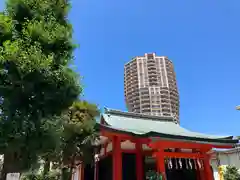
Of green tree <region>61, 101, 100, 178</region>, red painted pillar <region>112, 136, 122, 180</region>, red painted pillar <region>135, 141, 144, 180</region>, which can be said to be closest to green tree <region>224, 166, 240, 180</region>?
red painted pillar <region>135, 141, 144, 180</region>

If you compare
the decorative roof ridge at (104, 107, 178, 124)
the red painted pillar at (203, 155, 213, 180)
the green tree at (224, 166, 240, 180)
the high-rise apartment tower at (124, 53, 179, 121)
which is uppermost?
the high-rise apartment tower at (124, 53, 179, 121)

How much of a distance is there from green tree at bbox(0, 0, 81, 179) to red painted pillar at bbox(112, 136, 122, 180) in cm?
554

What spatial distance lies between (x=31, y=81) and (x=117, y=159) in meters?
7.09

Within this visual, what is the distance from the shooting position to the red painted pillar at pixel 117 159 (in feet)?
39.4

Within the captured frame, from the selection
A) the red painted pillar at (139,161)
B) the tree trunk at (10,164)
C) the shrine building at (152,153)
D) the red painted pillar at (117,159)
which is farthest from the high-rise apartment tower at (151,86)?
the tree trunk at (10,164)

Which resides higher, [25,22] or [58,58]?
[25,22]

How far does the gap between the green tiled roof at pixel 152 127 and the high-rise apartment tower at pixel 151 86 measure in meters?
66.3

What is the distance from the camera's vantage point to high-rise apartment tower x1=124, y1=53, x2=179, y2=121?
286 feet

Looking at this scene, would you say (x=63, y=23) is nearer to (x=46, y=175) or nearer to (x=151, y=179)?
(x=151, y=179)

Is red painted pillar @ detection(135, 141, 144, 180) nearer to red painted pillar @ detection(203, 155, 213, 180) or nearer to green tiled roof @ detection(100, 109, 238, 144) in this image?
green tiled roof @ detection(100, 109, 238, 144)

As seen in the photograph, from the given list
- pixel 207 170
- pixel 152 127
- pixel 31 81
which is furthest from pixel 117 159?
pixel 31 81

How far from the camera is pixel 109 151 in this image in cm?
1437

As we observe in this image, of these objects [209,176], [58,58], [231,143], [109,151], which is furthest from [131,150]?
[58,58]

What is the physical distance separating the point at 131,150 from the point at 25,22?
30.1 ft
